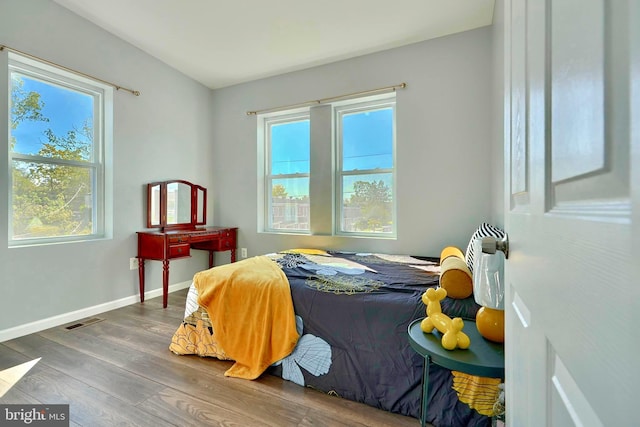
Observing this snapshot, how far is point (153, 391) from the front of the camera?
5.42 ft

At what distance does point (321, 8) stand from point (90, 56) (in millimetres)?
2217

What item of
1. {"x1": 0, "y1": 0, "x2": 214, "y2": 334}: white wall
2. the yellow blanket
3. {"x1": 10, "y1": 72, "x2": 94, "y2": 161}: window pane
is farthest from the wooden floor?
{"x1": 10, "y1": 72, "x2": 94, "y2": 161}: window pane

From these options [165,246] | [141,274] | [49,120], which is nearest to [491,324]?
[165,246]

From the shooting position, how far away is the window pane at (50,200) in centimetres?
242

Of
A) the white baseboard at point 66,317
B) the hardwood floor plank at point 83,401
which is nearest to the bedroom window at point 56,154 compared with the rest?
the white baseboard at point 66,317

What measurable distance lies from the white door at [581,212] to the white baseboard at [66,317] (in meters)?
3.32

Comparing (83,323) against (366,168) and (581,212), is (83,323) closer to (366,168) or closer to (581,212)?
(366,168)

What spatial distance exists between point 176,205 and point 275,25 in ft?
7.49

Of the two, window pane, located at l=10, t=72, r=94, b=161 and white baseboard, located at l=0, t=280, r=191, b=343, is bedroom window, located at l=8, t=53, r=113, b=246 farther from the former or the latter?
white baseboard, located at l=0, t=280, r=191, b=343

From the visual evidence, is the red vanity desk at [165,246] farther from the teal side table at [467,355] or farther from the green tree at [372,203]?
the teal side table at [467,355]

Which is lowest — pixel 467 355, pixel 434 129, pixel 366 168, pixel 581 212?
pixel 467 355

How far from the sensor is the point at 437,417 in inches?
55.5

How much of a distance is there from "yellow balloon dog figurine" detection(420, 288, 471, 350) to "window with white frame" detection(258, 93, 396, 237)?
1.89 meters

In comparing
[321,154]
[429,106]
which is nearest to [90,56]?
[321,154]
